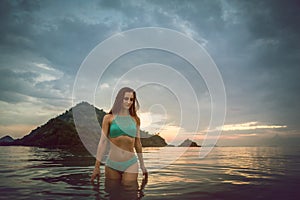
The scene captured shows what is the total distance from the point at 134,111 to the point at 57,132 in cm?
12611

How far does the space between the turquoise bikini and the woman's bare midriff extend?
0.36 feet

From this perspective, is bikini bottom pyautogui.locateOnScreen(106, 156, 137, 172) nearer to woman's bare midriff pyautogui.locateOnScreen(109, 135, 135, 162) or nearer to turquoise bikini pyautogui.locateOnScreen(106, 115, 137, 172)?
turquoise bikini pyautogui.locateOnScreen(106, 115, 137, 172)

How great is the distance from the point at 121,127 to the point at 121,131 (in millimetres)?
134

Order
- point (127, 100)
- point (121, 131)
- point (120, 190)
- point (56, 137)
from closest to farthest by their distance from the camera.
A: point (120, 190) < point (121, 131) < point (127, 100) < point (56, 137)

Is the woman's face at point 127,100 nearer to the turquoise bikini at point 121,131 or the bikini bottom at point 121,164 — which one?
the turquoise bikini at point 121,131

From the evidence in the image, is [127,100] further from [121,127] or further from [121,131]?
[121,131]

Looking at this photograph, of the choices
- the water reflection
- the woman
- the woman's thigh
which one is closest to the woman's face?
the woman

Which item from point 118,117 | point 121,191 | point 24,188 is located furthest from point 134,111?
point 24,188

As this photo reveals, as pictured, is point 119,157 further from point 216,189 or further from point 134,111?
point 216,189

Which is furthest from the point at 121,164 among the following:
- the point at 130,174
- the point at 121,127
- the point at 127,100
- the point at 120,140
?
the point at 127,100

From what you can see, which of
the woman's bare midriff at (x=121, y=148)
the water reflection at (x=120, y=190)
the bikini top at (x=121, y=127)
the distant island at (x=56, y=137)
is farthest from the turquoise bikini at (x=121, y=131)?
the distant island at (x=56, y=137)

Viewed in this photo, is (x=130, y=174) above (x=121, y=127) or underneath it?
underneath

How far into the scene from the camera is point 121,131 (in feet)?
26.0

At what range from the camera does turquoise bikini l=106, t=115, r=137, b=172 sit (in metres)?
7.92
